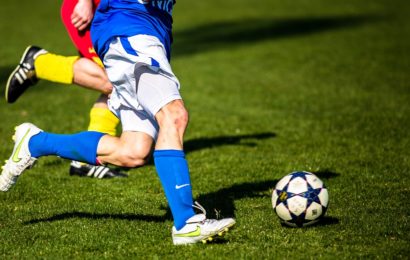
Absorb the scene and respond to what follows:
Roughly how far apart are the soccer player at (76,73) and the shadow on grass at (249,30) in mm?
8722

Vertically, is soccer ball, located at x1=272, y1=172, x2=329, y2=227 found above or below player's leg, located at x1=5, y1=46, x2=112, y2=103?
below

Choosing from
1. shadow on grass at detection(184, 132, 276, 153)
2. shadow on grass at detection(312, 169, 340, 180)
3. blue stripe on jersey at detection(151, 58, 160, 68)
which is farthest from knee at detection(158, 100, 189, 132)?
shadow on grass at detection(184, 132, 276, 153)

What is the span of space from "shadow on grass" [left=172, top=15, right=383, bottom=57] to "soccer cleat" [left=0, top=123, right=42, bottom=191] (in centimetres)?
1023

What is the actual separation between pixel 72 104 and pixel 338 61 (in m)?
5.57

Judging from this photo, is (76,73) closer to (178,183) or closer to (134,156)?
(134,156)

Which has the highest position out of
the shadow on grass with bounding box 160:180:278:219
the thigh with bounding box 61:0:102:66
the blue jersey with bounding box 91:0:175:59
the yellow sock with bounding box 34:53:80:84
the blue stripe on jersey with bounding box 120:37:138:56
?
the blue jersey with bounding box 91:0:175:59

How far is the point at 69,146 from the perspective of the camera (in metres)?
5.18

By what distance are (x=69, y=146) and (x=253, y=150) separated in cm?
310

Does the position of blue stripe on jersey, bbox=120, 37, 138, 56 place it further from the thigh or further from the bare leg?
the thigh

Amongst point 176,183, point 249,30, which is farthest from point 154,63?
point 249,30

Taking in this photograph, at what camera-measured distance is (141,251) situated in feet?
15.1

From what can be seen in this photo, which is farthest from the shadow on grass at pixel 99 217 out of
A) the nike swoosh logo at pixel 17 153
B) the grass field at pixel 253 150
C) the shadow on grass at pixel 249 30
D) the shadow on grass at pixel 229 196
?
the shadow on grass at pixel 249 30

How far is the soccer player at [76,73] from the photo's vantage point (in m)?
6.41

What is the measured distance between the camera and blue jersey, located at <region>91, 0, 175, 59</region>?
486 centimetres
